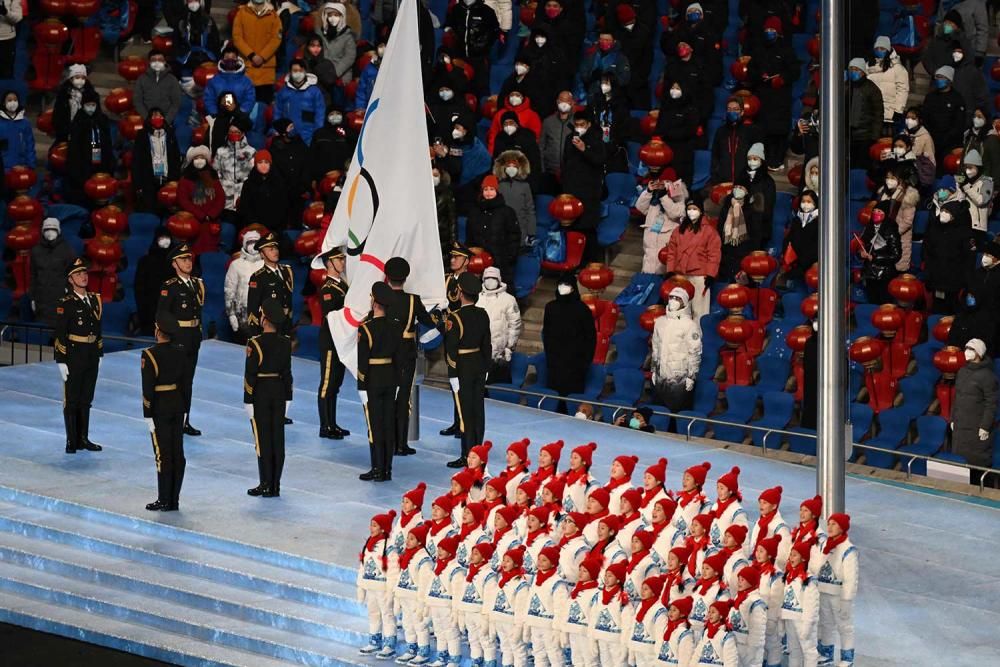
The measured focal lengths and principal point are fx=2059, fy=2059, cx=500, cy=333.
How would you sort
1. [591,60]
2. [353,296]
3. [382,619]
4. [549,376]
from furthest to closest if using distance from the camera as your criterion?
1. [591,60]
2. [549,376]
3. [353,296]
4. [382,619]

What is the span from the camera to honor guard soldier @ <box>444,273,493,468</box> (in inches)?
766

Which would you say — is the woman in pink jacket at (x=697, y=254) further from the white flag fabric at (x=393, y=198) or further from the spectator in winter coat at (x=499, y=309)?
the white flag fabric at (x=393, y=198)

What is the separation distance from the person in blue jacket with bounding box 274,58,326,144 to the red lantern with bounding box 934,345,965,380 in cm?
890

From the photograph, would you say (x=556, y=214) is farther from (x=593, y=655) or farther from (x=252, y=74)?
(x=593, y=655)

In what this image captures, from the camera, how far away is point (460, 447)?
68.8ft

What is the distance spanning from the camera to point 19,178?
26422 mm

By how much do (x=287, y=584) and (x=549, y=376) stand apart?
6.51 m

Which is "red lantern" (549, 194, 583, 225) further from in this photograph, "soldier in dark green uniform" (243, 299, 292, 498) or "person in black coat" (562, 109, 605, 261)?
"soldier in dark green uniform" (243, 299, 292, 498)

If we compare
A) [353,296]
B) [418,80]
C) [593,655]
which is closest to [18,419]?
[353,296]

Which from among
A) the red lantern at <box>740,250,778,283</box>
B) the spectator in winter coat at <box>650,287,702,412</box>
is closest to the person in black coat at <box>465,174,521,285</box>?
the spectator in winter coat at <box>650,287,702,412</box>

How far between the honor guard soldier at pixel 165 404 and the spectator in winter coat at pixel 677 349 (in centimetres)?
560

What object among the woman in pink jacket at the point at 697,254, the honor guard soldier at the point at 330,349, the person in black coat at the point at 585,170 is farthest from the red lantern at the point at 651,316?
the honor guard soldier at the point at 330,349

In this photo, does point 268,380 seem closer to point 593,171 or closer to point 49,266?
point 593,171

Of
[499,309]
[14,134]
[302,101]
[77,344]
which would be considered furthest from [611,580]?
[14,134]
